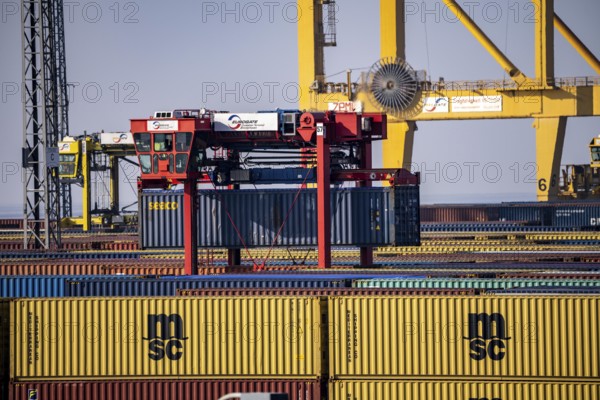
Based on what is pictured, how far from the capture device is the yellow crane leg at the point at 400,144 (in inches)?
3494

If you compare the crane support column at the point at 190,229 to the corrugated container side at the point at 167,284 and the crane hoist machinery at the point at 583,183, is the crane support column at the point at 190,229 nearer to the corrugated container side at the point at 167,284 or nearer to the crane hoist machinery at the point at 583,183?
the corrugated container side at the point at 167,284

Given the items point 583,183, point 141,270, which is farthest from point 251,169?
point 583,183

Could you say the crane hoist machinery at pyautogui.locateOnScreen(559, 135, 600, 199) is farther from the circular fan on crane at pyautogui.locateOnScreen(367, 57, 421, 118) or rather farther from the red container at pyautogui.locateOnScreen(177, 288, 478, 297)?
the red container at pyautogui.locateOnScreen(177, 288, 478, 297)

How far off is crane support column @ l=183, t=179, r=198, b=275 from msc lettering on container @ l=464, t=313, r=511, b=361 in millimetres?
17598

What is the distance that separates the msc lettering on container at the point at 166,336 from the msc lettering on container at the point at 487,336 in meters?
7.89

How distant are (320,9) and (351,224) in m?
42.2

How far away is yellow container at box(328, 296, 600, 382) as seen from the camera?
29.3m

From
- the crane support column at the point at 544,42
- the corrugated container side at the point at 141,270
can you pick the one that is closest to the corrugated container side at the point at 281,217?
the corrugated container side at the point at 141,270

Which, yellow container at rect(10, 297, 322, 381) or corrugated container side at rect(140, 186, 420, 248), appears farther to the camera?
corrugated container side at rect(140, 186, 420, 248)

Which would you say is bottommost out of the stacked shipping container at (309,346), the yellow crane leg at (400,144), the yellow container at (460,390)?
the yellow container at (460,390)

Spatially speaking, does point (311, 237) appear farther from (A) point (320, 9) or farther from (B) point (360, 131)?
(A) point (320, 9)

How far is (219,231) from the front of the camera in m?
46.7

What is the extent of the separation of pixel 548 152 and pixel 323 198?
52769 millimetres

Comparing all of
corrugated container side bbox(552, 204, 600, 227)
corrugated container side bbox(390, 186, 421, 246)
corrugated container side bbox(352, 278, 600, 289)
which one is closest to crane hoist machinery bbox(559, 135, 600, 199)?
corrugated container side bbox(552, 204, 600, 227)
